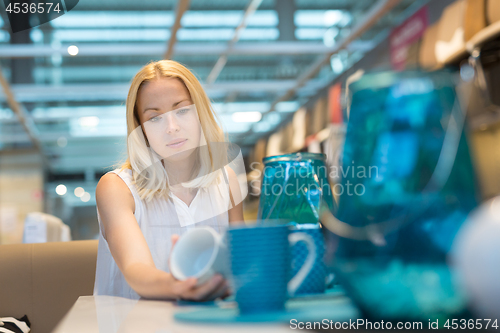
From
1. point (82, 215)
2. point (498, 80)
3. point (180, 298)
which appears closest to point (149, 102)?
point (180, 298)

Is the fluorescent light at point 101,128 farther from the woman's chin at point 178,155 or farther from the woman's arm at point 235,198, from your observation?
the woman's chin at point 178,155

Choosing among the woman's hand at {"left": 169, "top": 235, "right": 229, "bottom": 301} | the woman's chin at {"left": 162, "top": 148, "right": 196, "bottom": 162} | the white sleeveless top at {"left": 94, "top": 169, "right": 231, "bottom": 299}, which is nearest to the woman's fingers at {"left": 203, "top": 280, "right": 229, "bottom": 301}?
the woman's hand at {"left": 169, "top": 235, "right": 229, "bottom": 301}

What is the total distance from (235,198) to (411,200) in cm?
119

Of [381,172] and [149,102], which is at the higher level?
[149,102]

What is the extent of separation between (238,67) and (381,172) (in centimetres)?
657

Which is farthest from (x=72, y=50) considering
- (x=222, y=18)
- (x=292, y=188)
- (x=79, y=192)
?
(x=79, y=192)

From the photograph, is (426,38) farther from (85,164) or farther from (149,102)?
(85,164)

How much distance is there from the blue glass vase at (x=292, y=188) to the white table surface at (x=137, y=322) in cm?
18

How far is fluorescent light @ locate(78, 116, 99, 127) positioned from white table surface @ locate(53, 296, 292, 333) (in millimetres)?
7597

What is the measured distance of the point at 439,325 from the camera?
1.20 feet

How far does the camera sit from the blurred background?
3197mm

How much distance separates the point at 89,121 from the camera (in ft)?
26.1

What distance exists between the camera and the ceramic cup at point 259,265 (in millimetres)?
436

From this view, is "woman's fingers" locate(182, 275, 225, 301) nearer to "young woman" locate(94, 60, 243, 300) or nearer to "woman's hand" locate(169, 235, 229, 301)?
"woman's hand" locate(169, 235, 229, 301)
